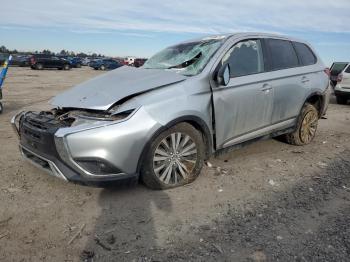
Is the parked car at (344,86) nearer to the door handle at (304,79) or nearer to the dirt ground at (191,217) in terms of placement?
the door handle at (304,79)

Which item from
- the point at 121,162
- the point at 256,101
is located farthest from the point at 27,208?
the point at 256,101

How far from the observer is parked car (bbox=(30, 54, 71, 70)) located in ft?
128

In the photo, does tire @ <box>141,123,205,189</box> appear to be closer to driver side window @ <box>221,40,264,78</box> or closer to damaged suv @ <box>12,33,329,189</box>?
damaged suv @ <box>12,33,329,189</box>

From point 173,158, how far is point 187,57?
1467 millimetres

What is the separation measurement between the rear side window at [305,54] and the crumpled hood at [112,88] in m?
2.63

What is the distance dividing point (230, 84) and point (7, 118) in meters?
6.34

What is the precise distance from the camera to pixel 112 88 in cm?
421

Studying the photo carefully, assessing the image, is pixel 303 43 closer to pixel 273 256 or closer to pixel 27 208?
pixel 273 256

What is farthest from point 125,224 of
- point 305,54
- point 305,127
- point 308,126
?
point 305,54

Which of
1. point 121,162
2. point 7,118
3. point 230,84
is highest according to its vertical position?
point 230,84

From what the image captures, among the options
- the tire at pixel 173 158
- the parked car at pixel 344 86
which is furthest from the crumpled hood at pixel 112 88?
the parked car at pixel 344 86

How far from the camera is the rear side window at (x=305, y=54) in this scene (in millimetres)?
6098

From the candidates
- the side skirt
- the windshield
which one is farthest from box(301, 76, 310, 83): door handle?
the windshield

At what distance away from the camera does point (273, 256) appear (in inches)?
121
